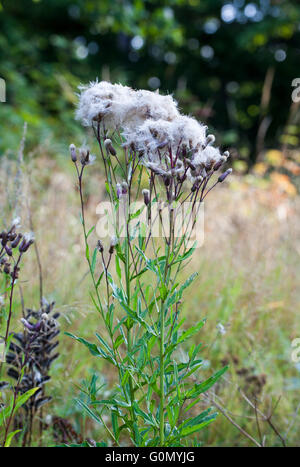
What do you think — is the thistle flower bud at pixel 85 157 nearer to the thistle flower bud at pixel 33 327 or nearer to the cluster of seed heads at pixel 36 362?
the thistle flower bud at pixel 33 327

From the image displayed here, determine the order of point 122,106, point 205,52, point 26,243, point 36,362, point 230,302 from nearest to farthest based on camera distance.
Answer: point 122,106 → point 26,243 → point 36,362 → point 230,302 → point 205,52

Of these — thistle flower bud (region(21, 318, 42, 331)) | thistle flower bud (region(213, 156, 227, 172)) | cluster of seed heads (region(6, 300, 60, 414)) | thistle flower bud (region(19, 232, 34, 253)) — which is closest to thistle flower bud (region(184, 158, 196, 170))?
thistle flower bud (region(213, 156, 227, 172))

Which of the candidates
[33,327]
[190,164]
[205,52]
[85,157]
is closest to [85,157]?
[85,157]

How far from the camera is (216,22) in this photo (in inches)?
495

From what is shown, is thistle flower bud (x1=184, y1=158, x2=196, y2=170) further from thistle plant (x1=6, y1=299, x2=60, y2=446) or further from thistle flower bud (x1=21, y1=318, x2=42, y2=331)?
thistle plant (x1=6, y1=299, x2=60, y2=446)

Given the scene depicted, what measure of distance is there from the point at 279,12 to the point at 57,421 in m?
11.3

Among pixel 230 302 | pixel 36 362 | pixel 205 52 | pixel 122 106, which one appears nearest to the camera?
pixel 122 106

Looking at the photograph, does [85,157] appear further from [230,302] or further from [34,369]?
[230,302]

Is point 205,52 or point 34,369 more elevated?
point 205,52

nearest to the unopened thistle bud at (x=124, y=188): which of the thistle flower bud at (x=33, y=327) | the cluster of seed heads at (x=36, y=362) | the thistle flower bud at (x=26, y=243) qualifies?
the thistle flower bud at (x=26, y=243)

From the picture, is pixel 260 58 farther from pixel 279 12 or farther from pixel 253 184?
pixel 253 184

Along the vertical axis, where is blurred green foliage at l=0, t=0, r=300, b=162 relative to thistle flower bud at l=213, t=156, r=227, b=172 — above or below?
above

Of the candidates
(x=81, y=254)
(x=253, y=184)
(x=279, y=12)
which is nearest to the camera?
(x=81, y=254)

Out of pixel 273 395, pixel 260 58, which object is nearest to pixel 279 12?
pixel 260 58
